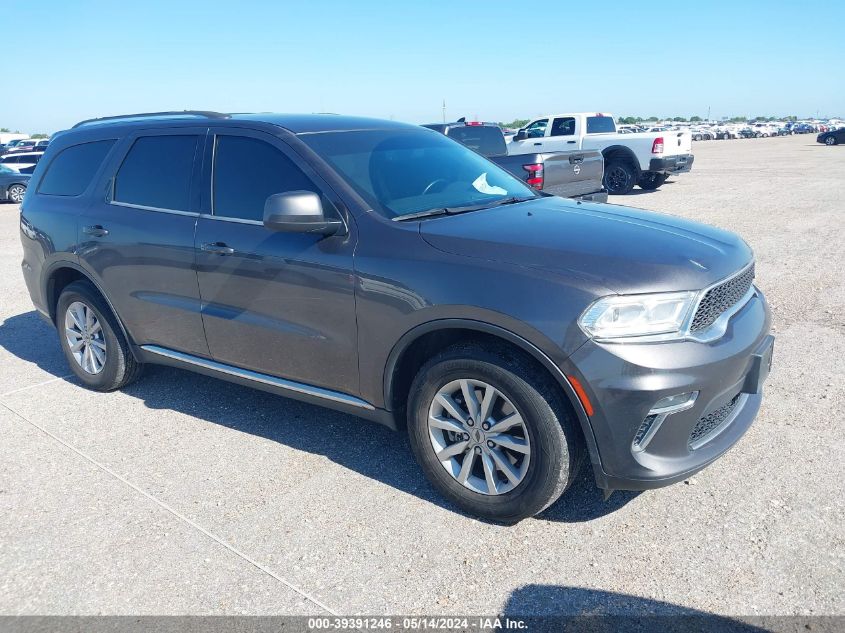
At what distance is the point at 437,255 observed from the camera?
10.5ft

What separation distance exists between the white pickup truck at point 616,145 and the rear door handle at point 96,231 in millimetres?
13836

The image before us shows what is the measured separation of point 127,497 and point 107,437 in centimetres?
85

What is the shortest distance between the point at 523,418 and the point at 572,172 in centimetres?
867

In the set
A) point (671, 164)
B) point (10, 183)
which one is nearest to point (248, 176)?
point (671, 164)

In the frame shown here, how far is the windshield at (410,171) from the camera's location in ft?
12.2

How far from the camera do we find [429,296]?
3160mm

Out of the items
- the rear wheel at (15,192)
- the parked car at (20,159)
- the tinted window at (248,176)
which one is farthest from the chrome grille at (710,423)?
the parked car at (20,159)

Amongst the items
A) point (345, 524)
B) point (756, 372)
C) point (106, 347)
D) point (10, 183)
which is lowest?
point (345, 524)

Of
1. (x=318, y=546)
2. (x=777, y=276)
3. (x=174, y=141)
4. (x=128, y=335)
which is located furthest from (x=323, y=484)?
(x=777, y=276)

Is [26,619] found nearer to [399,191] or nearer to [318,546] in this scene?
[318,546]

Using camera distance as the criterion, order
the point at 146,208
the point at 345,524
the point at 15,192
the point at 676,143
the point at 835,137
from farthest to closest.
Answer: the point at 835,137 → the point at 15,192 → the point at 676,143 → the point at 146,208 → the point at 345,524

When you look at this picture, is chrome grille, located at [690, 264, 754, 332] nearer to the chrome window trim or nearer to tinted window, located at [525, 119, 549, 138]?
the chrome window trim

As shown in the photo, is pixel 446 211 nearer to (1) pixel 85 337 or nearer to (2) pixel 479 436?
(2) pixel 479 436

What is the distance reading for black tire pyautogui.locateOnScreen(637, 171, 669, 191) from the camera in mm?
16812
